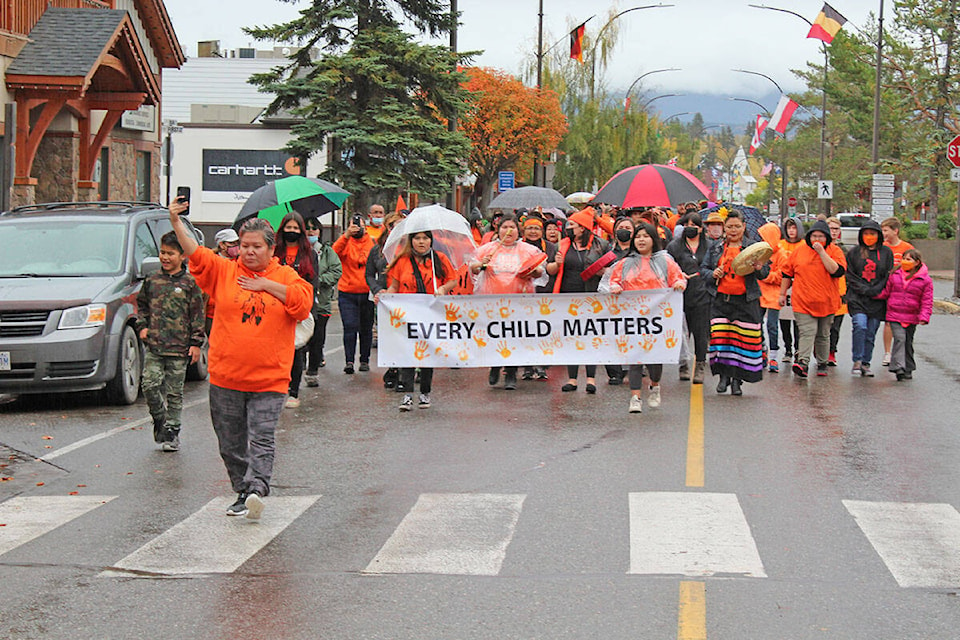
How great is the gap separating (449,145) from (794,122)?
64.0 metres

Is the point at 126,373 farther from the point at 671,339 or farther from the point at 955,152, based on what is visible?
the point at 955,152

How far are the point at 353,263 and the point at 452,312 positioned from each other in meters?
2.59

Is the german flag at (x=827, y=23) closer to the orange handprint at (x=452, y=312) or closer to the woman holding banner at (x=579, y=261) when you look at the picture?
the woman holding banner at (x=579, y=261)

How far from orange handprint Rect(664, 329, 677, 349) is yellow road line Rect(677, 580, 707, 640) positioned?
701 centimetres

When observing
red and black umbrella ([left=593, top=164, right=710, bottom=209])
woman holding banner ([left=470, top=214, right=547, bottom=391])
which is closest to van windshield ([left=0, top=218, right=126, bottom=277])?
woman holding banner ([left=470, top=214, right=547, bottom=391])

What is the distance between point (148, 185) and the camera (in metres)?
32.2

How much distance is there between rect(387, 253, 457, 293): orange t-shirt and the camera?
1325cm

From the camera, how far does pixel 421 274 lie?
13.3 m

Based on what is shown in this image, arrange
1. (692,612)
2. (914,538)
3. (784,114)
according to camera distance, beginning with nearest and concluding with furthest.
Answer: (692,612) < (914,538) < (784,114)

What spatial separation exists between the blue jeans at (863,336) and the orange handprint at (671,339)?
344 centimetres

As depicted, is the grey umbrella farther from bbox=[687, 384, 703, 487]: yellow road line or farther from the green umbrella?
the green umbrella

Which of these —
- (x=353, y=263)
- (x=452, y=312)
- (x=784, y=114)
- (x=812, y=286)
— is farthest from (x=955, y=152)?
(x=784, y=114)

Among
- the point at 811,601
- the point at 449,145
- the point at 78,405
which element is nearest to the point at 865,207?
the point at 449,145

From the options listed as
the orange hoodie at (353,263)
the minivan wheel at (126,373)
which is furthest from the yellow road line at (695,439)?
the minivan wheel at (126,373)
